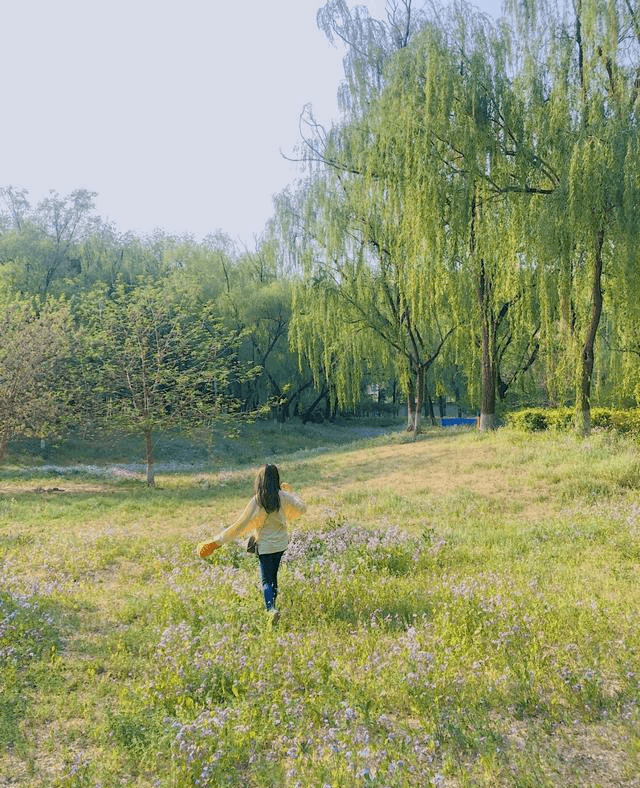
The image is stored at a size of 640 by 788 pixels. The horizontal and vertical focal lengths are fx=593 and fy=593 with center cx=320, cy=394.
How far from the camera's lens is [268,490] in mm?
6035

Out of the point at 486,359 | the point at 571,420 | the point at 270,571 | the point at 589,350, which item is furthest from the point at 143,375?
the point at 270,571

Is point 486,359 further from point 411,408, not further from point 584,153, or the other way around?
point 584,153

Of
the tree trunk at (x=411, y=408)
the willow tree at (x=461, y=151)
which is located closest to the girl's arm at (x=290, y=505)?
the willow tree at (x=461, y=151)

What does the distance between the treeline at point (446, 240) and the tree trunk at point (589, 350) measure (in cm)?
5

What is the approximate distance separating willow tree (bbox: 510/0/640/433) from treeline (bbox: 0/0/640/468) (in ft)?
0.14

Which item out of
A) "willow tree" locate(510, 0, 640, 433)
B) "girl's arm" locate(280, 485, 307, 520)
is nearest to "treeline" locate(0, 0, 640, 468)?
"willow tree" locate(510, 0, 640, 433)

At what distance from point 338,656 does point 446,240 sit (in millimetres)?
12411

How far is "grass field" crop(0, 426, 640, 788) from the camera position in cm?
359

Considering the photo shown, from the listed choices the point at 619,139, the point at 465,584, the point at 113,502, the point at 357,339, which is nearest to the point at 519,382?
the point at 357,339

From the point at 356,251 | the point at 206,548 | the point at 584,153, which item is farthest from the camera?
the point at 356,251

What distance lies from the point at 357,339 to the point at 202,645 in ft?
68.9

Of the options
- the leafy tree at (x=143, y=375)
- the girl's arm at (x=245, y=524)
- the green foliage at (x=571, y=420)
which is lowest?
the girl's arm at (x=245, y=524)

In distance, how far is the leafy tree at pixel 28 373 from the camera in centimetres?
1798

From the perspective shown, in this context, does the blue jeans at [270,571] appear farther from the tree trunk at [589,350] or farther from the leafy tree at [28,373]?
the leafy tree at [28,373]
